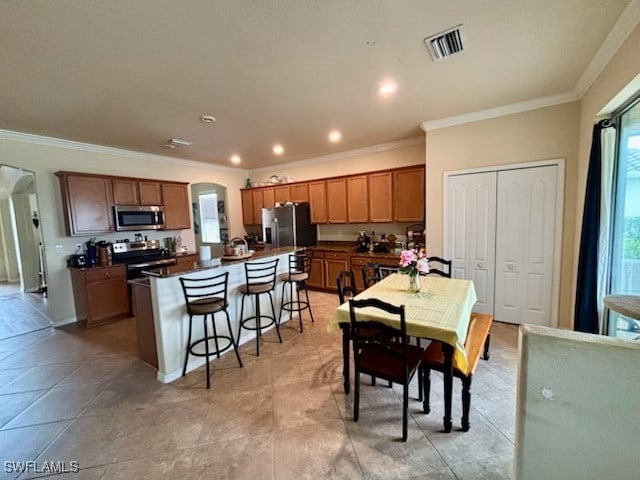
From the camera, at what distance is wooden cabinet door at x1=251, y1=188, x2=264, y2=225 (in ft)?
21.9

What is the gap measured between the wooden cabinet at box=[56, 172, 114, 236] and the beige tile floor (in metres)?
1.98

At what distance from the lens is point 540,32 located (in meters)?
2.06

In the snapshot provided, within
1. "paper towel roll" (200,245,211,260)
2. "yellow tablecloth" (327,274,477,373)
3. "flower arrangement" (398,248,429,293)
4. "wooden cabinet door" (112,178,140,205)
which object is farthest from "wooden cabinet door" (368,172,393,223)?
"wooden cabinet door" (112,178,140,205)

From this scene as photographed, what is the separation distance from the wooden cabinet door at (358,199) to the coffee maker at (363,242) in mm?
340

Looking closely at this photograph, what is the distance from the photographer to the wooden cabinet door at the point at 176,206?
5.29 m

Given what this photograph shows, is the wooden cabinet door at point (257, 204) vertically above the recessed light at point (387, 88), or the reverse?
the recessed light at point (387, 88)

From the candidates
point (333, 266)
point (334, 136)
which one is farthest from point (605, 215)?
point (333, 266)

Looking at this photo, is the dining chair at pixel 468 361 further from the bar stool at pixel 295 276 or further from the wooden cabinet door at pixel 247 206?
the wooden cabinet door at pixel 247 206

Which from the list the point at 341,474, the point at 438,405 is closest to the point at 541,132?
the point at 438,405

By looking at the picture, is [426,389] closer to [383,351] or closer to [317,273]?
[383,351]

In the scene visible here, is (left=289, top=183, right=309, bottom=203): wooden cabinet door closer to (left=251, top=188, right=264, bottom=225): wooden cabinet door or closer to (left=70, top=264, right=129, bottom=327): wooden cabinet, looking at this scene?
(left=251, top=188, right=264, bottom=225): wooden cabinet door

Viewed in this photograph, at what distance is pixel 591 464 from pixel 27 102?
5227 mm

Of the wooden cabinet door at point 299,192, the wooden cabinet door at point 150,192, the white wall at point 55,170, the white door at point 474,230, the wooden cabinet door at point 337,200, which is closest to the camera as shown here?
the white door at point 474,230

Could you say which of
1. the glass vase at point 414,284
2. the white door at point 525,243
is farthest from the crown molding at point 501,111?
the glass vase at point 414,284
